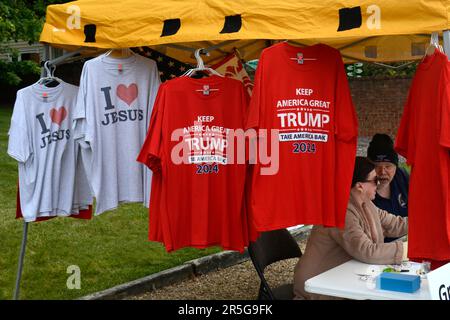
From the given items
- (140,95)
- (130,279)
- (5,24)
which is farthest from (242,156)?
(5,24)

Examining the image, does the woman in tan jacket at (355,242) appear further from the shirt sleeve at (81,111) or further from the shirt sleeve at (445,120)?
the shirt sleeve at (81,111)

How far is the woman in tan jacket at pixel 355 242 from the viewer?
3.88 meters

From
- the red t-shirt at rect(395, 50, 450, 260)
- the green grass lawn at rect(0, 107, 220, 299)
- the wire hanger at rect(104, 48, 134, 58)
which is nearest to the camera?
the red t-shirt at rect(395, 50, 450, 260)

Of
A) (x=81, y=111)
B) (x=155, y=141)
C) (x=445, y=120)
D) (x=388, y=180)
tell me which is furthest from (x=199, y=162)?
(x=388, y=180)

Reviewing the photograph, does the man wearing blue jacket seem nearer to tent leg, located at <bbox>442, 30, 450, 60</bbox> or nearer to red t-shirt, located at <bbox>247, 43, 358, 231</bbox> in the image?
red t-shirt, located at <bbox>247, 43, 358, 231</bbox>

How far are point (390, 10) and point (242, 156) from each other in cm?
125

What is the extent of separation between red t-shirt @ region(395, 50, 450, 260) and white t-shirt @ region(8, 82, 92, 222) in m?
2.44

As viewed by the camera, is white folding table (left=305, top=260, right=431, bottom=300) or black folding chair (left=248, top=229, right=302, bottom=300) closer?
white folding table (left=305, top=260, right=431, bottom=300)

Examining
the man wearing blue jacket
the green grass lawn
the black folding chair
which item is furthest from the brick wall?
the black folding chair

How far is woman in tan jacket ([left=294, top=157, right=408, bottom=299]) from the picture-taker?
3.88m

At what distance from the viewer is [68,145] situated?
450 cm

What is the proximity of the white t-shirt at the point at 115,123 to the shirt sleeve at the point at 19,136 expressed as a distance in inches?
17.0

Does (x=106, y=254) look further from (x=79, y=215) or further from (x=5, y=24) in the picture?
(x=5, y=24)

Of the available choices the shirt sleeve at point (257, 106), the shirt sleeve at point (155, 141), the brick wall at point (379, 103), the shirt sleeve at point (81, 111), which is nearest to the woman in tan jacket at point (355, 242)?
the shirt sleeve at point (257, 106)
